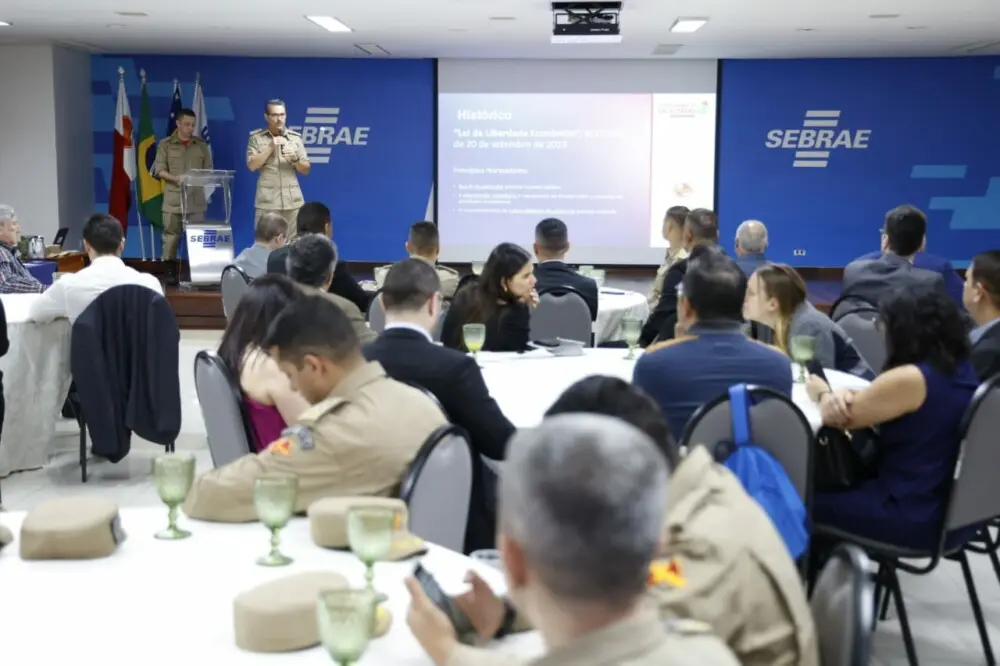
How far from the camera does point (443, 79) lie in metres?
13.7

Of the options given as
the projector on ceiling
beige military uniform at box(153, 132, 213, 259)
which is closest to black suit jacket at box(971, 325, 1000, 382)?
the projector on ceiling

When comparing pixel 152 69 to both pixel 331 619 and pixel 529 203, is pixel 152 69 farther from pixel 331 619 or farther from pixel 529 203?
pixel 331 619

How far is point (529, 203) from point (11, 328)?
29.2 feet

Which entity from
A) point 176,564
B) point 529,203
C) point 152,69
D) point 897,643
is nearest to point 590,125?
point 529,203

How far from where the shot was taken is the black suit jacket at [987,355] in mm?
3799

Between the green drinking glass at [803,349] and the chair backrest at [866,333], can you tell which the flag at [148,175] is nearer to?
the chair backrest at [866,333]

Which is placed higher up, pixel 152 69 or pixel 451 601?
pixel 152 69

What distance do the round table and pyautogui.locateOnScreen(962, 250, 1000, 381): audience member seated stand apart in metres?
0.45

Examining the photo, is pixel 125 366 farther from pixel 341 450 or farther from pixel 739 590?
pixel 739 590

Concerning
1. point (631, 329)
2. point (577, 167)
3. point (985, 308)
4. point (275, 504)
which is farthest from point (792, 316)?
point (577, 167)

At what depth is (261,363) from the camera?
3424 millimetres

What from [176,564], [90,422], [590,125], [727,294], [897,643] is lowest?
[897,643]

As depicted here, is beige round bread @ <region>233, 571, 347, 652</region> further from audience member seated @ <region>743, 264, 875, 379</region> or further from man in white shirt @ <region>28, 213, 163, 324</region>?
man in white shirt @ <region>28, 213, 163, 324</region>

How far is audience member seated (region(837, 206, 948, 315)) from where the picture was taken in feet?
19.2
